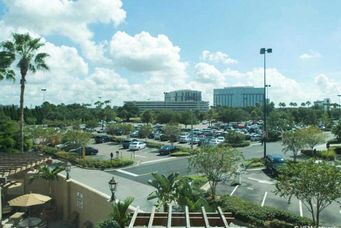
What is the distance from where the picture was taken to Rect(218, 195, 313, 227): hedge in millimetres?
16094

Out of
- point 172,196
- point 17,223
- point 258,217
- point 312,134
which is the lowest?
point 17,223

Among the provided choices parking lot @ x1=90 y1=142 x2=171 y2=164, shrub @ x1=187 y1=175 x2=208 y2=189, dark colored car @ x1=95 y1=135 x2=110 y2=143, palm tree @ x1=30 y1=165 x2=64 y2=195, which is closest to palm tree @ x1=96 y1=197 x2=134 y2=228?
shrub @ x1=187 y1=175 x2=208 y2=189

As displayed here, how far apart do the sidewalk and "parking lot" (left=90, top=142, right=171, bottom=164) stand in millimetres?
6996

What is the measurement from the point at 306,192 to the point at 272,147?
38673 mm

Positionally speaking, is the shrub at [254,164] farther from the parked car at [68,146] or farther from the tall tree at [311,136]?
the parked car at [68,146]

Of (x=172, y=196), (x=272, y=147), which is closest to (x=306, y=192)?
(x=172, y=196)

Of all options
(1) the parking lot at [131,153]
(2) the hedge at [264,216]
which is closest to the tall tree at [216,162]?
(2) the hedge at [264,216]

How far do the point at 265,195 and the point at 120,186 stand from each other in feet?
33.1

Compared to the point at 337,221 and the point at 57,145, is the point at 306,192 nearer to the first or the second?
the point at 337,221

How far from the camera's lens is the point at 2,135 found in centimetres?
3238

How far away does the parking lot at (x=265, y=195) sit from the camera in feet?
62.9

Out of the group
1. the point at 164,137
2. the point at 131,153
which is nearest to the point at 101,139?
the point at 164,137

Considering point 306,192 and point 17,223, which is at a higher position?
point 306,192

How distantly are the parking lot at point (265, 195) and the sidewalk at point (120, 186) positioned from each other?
5212 mm
